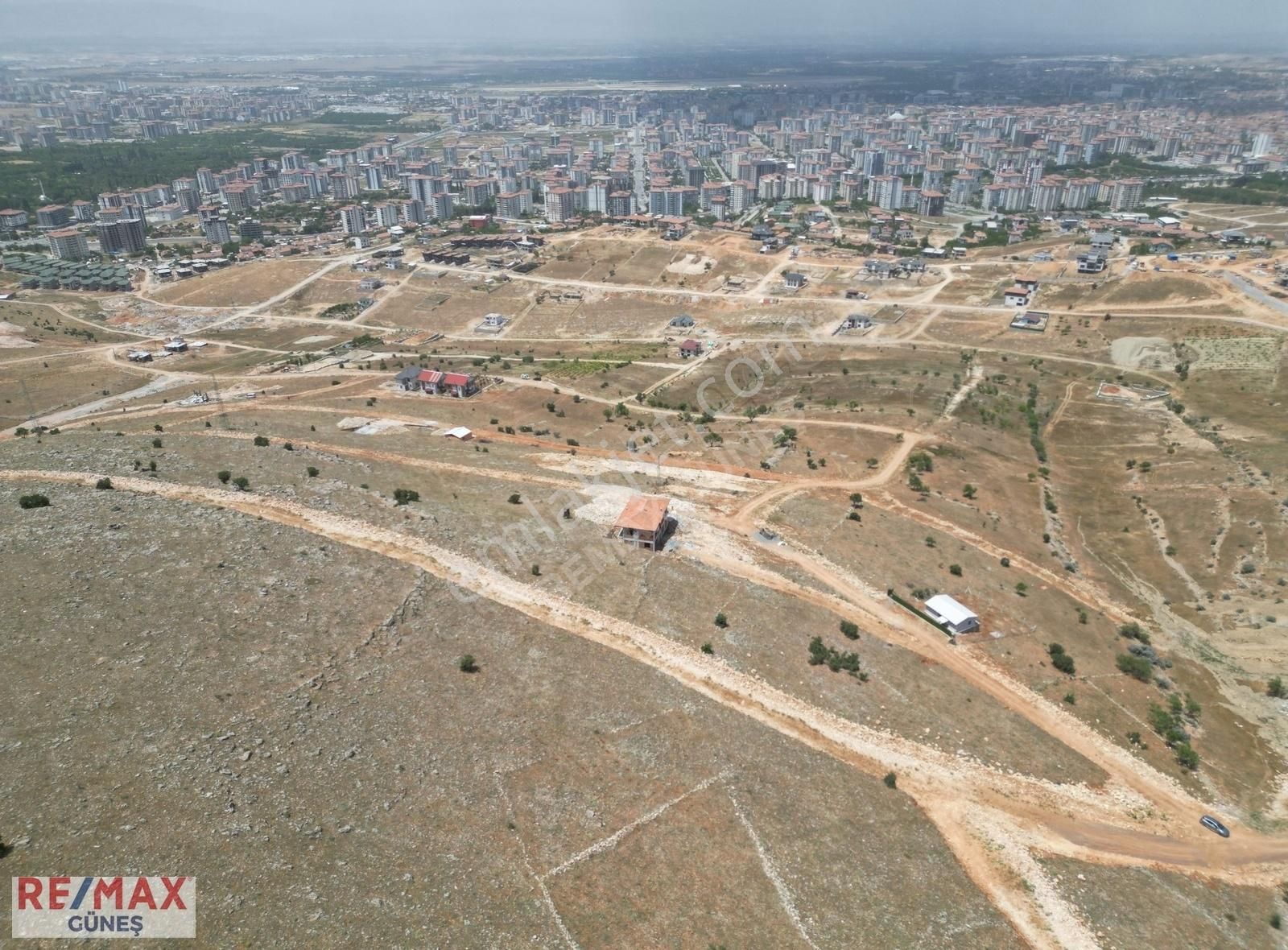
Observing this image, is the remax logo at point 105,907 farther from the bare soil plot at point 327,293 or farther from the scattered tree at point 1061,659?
the bare soil plot at point 327,293

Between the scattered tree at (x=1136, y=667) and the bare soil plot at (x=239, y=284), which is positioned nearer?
the scattered tree at (x=1136, y=667)

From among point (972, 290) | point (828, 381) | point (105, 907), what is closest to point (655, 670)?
point (105, 907)

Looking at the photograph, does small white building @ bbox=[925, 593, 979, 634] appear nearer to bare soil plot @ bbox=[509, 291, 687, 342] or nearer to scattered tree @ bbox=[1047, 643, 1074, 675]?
scattered tree @ bbox=[1047, 643, 1074, 675]

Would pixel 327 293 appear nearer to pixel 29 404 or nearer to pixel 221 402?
pixel 29 404

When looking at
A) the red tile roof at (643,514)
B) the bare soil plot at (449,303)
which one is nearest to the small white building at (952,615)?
the red tile roof at (643,514)

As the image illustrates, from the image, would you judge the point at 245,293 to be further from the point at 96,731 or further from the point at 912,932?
the point at 912,932

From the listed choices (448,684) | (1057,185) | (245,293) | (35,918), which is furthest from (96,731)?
(1057,185)
